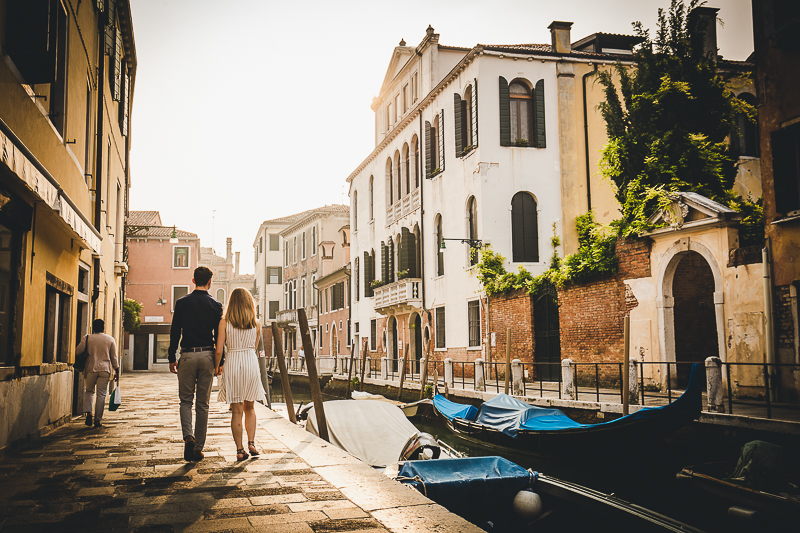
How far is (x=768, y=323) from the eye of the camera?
32.4 feet

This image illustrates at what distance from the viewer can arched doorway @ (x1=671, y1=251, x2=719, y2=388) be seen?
12953mm

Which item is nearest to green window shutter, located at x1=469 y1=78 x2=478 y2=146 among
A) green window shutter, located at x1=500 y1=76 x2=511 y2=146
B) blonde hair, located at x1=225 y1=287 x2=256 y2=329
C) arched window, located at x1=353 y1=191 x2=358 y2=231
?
green window shutter, located at x1=500 y1=76 x2=511 y2=146

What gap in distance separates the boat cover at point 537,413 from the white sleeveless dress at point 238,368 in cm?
536

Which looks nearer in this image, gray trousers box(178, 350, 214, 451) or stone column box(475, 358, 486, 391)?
gray trousers box(178, 350, 214, 451)

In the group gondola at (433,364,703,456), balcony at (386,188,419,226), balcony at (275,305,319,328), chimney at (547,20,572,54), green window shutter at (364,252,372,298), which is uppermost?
chimney at (547,20,572,54)

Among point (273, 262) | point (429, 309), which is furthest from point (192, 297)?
point (273, 262)

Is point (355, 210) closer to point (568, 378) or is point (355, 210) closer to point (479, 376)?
point (479, 376)

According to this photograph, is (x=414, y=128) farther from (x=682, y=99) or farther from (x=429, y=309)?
(x=682, y=99)

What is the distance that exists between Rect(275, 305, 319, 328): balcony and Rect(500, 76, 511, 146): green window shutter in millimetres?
22939

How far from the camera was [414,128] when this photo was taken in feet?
79.5

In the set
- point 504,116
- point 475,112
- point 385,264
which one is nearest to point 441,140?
point 475,112

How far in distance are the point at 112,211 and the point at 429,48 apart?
12.9 meters

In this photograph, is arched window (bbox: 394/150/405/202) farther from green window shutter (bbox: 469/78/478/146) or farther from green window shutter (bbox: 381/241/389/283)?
green window shutter (bbox: 469/78/478/146)

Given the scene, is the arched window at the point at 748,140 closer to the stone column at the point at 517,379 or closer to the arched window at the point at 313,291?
the stone column at the point at 517,379
